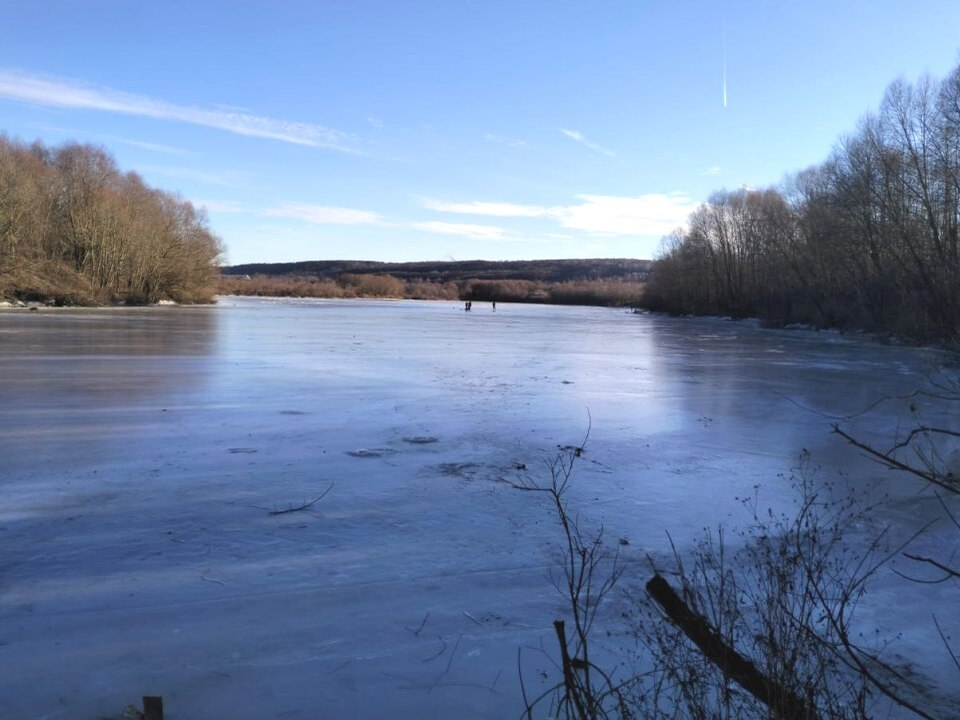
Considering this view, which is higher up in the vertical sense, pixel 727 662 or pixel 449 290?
pixel 449 290

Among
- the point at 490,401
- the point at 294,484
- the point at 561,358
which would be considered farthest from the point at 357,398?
the point at 561,358

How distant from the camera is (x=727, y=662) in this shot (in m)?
2.00

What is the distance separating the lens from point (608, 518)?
4645 millimetres

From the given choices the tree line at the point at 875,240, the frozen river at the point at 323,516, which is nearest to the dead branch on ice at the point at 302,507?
the frozen river at the point at 323,516

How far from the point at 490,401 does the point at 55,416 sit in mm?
5168

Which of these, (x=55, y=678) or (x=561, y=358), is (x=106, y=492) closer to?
(x=55, y=678)

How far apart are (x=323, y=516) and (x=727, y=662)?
3.07 m

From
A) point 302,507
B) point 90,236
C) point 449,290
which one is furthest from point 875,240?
point 449,290

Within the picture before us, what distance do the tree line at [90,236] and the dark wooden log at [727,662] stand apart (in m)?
42.5

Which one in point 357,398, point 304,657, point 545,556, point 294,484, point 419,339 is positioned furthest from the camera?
point 419,339

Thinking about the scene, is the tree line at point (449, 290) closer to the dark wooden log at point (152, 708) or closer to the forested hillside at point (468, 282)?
the forested hillside at point (468, 282)

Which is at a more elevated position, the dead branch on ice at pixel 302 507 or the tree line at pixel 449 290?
the tree line at pixel 449 290

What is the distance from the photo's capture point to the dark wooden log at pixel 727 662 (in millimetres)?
1869

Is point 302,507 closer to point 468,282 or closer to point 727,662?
point 727,662
